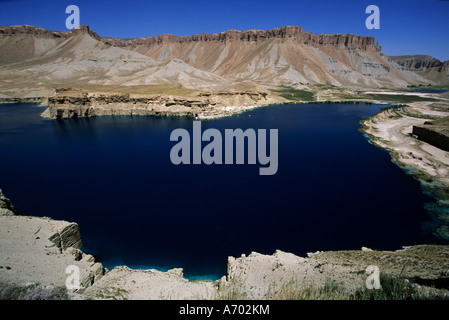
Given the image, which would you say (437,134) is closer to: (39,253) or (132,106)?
(39,253)

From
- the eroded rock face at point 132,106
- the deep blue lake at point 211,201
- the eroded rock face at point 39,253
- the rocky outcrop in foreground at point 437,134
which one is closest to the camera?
the eroded rock face at point 39,253

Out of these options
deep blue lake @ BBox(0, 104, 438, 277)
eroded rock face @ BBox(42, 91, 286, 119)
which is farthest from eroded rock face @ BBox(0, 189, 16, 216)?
eroded rock face @ BBox(42, 91, 286, 119)

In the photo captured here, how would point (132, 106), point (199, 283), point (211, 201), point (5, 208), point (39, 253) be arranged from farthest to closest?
point (132, 106), point (211, 201), point (5, 208), point (39, 253), point (199, 283)

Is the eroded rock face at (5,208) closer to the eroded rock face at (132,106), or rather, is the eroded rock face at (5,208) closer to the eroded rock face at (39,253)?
the eroded rock face at (39,253)

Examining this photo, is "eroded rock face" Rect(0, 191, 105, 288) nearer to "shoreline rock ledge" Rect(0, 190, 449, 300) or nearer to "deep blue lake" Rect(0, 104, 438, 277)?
"shoreline rock ledge" Rect(0, 190, 449, 300)

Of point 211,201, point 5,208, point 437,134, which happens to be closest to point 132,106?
point 5,208

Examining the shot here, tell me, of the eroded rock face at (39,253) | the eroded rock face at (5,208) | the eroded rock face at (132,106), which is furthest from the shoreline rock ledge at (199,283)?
the eroded rock face at (132,106)

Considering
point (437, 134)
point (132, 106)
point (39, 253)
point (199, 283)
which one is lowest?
point (199, 283)

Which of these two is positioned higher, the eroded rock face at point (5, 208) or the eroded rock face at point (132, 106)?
the eroded rock face at point (132, 106)
